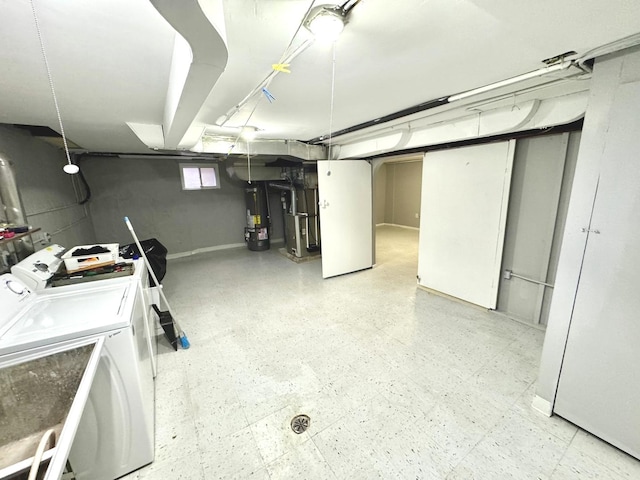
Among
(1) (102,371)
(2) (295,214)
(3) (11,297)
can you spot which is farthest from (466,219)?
(3) (11,297)

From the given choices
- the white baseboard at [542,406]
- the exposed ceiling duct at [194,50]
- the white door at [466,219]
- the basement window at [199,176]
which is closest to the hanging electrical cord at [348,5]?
the exposed ceiling duct at [194,50]

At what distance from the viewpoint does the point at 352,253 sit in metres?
4.12

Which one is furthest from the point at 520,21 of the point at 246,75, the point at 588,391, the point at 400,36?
the point at 588,391

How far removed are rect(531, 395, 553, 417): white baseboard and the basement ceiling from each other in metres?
2.04

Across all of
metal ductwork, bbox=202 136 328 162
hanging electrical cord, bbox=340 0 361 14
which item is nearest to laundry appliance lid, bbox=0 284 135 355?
hanging electrical cord, bbox=340 0 361 14

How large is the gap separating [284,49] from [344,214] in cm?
Answer: 282

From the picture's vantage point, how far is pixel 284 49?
1.21m

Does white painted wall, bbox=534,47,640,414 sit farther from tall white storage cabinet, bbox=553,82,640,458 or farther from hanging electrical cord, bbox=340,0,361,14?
hanging electrical cord, bbox=340,0,361,14

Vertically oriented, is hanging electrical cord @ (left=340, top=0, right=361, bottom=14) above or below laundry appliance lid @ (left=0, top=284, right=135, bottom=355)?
above

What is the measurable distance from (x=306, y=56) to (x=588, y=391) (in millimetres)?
2471

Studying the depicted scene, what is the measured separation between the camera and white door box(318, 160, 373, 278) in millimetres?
3701

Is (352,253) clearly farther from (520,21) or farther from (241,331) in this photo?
(520,21)

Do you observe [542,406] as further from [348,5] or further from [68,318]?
[68,318]

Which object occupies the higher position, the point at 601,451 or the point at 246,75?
the point at 246,75
